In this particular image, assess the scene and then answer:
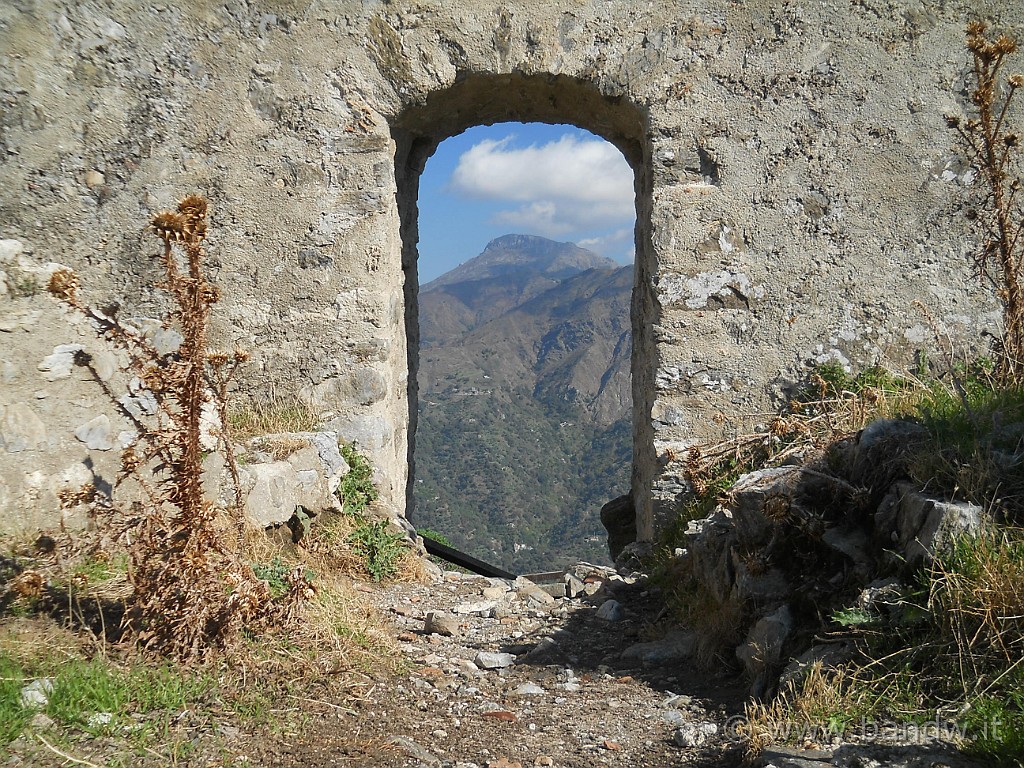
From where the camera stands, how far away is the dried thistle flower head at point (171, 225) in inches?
95.1

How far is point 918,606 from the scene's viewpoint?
2.28 meters

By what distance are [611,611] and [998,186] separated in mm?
2627

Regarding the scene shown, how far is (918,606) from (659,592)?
5.62 feet

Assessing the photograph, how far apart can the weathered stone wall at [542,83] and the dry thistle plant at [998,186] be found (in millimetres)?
119

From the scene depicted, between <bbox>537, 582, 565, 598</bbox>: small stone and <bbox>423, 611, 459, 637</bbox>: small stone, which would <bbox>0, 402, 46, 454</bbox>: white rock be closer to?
<bbox>423, 611, 459, 637</bbox>: small stone

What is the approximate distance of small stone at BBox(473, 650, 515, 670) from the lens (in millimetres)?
3097

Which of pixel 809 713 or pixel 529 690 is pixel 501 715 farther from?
pixel 809 713

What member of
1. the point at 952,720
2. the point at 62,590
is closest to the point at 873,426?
the point at 952,720

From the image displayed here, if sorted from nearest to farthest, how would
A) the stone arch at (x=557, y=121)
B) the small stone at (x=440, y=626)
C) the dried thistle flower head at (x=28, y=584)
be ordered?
the dried thistle flower head at (x=28, y=584)
the small stone at (x=440, y=626)
the stone arch at (x=557, y=121)

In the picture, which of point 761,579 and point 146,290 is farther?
point 146,290

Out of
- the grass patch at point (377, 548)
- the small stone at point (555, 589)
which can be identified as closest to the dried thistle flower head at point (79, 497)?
the grass patch at point (377, 548)

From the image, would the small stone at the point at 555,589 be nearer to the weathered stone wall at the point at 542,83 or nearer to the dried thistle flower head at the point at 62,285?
the weathered stone wall at the point at 542,83

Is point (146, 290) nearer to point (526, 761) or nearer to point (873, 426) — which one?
point (526, 761)

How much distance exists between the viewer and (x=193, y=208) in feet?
8.17
